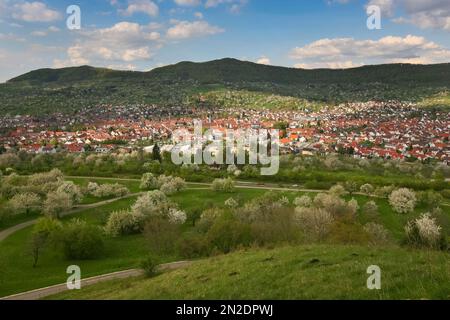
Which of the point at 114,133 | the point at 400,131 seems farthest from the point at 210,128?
the point at 400,131

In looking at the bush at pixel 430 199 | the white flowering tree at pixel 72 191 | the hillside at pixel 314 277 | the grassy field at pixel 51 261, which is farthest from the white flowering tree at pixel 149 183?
the hillside at pixel 314 277

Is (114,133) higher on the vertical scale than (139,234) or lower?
higher

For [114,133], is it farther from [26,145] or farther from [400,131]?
[400,131]

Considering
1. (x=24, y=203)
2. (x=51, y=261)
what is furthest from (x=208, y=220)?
(x=24, y=203)

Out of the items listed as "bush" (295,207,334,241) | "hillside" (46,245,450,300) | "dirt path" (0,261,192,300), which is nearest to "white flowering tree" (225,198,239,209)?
"bush" (295,207,334,241)

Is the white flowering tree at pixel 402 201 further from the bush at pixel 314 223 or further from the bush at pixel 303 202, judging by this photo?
the bush at pixel 314 223

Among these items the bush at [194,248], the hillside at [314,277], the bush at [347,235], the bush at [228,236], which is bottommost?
the bush at [194,248]
